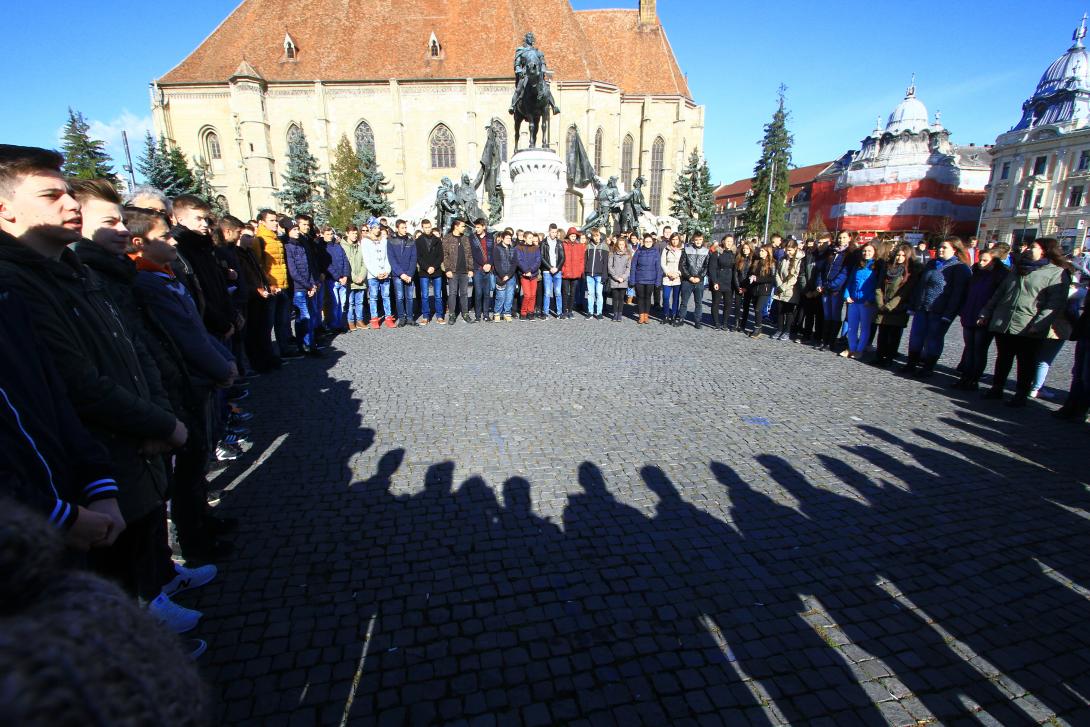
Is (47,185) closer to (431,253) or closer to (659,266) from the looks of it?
(431,253)

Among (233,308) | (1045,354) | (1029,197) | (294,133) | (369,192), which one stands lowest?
(1045,354)

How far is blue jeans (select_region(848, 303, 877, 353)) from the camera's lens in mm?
8148

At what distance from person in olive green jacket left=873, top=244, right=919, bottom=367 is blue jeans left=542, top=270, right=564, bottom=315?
596cm

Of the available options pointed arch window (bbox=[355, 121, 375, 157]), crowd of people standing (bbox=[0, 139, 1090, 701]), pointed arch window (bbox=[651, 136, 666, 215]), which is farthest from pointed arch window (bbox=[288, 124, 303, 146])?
crowd of people standing (bbox=[0, 139, 1090, 701])

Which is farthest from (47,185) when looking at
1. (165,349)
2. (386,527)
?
(386,527)

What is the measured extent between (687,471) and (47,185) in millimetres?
3897

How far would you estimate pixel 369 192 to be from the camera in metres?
34.6

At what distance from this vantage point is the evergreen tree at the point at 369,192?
34.3m

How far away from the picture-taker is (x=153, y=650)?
0.60 m

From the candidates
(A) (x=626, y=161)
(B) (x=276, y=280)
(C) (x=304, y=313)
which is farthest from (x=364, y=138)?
(B) (x=276, y=280)

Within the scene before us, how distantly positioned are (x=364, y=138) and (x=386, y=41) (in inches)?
275

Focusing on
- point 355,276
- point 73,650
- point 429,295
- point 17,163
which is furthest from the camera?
point 429,295

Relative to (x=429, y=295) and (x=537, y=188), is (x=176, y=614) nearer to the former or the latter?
(x=429, y=295)

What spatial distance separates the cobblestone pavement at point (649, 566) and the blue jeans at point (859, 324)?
105 inches
